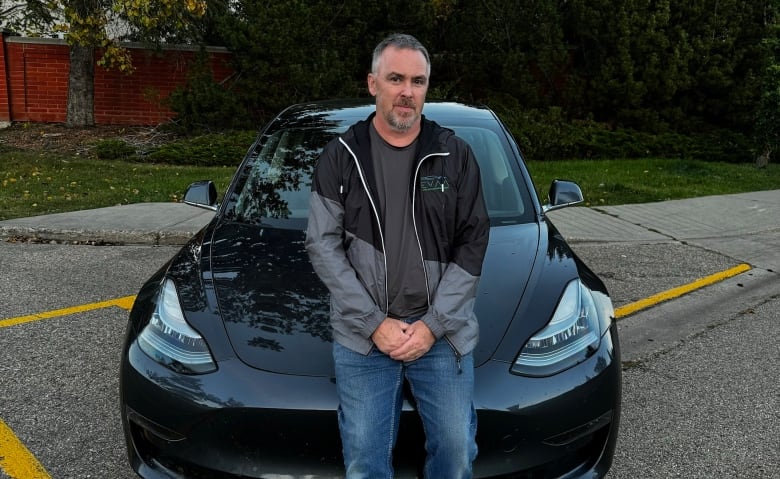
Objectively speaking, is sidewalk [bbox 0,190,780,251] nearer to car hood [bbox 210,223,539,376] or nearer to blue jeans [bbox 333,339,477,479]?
car hood [bbox 210,223,539,376]

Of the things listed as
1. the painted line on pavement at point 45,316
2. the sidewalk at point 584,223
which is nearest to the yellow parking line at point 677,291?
the painted line on pavement at point 45,316

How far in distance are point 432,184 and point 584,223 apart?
19.0 feet

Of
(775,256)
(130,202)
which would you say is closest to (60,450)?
(130,202)

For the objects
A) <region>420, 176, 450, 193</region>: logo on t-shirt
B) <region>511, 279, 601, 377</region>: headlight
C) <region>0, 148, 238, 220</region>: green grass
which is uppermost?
<region>420, 176, 450, 193</region>: logo on t-shirt

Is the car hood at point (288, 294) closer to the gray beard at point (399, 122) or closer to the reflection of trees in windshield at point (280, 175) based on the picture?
the reflection of trees in windshield at point (280, 175)

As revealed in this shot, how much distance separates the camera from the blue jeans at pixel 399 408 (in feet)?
6.49

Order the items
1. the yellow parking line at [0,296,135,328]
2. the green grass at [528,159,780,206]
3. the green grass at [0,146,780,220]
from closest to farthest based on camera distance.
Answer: the yellow parking line at [0,296,135,328] → the green grass at [0,146,780,220] → the green grass at [528,159,780,206]

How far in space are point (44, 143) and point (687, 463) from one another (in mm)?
12919

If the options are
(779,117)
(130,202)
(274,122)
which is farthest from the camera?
(779,117)

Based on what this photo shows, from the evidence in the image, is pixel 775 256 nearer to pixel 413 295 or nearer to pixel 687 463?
pixel 687 463

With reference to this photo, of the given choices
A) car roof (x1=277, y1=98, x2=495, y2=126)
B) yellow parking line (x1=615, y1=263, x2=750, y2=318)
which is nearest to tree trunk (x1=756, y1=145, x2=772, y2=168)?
yellow parking line (x1=615, y1=263, x2=750, y2=318)

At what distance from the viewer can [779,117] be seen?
1216cm

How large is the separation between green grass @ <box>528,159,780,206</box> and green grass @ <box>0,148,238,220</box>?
5.14 metres

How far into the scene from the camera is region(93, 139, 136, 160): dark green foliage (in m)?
11.7
